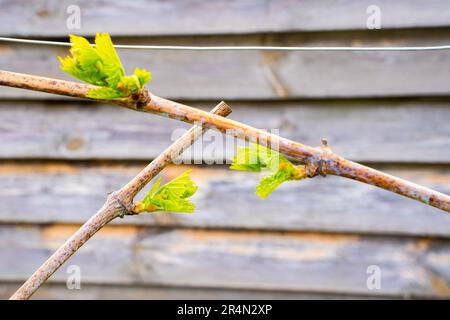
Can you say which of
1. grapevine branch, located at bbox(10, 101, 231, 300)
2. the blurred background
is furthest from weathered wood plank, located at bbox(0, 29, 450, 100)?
grapevine branch, located at bbox(10, 101, 231, 300)

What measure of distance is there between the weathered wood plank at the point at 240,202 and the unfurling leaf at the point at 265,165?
1.00 metres

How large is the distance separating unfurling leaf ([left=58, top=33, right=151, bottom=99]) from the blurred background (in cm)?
101

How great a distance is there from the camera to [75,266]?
1.41m

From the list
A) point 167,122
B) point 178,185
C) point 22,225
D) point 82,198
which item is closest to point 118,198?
point 178,185

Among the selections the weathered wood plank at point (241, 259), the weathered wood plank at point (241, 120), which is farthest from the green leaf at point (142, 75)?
the weathered wood plank at point (241, 259)

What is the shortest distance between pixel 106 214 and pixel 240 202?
1007 millimetres

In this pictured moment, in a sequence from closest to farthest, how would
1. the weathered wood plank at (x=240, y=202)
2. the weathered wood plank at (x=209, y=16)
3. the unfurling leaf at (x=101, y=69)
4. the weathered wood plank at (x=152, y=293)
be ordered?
the unfurling leaf at (x=101, y=69) < the weathered wood plank at (x=209, y=16) < the weathered wood plank at (x=240, y=202) < the weathered wood plank at (x=152, y=293)

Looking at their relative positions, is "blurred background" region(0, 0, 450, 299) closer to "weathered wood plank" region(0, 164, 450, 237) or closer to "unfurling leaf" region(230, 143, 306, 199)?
"weathered wood plank" region(0, 164, 450, 237)

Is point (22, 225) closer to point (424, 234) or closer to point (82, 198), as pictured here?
point (82, 198)

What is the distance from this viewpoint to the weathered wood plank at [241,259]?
130 cm

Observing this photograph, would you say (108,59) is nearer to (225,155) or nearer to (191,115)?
(191,115)

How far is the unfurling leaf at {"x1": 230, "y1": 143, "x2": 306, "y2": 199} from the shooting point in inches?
11.3

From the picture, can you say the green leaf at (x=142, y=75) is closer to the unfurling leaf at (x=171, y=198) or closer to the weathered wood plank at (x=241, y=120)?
the unfurling leaf at (x=171, y=198)

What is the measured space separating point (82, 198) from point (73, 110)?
25cm
